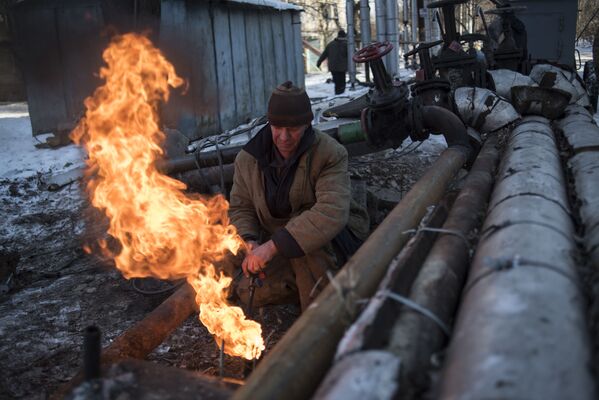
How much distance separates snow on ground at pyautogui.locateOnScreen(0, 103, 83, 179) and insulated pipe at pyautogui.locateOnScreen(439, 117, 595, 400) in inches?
334

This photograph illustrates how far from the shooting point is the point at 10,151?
34.6 ft

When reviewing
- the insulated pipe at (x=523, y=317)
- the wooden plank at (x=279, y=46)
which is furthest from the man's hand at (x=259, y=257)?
the wooden plank at (x=279, y=46)

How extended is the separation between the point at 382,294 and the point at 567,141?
3849mm

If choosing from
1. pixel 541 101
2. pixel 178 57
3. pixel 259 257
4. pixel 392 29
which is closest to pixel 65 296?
pixel 259 257

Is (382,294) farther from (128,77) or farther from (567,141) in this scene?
(128,77)

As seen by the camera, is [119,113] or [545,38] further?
[545,38]

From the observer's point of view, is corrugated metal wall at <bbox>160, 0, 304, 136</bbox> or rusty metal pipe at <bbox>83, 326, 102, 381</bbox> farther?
corrugated metal wall at <bbox>160, 0, 304, 136</bbox>

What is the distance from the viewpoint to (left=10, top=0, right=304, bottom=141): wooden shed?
10.8 metres

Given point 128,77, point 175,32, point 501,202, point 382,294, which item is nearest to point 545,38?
point 175,32

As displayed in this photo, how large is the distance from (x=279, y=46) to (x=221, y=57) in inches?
139

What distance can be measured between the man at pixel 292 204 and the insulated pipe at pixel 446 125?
6.81ft

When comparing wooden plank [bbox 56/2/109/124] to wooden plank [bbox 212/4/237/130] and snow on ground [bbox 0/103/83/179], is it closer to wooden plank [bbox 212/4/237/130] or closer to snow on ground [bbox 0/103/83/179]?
snow on ground [bbox 0/103/83/179]

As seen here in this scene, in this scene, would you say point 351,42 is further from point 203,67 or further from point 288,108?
point 288,108

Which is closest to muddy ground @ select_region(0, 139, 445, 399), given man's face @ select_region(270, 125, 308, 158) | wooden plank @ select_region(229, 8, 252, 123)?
man's face @ select_region(270, 125, 308, 158)
